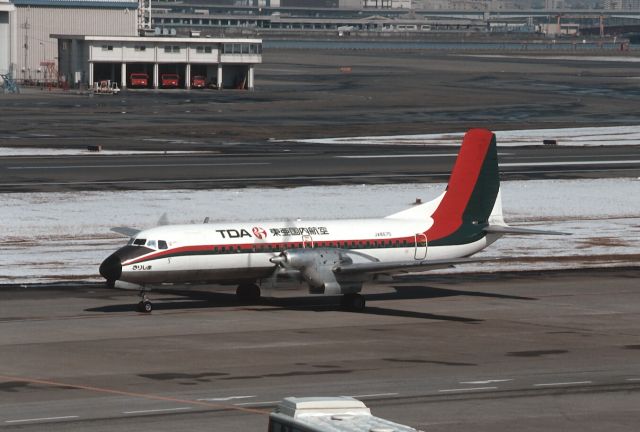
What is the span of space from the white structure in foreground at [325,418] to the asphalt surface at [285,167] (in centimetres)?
6273

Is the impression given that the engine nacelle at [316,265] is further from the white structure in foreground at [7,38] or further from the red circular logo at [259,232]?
the white structure in foreground at [7,38]

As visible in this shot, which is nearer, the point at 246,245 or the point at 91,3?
the point at 246,245

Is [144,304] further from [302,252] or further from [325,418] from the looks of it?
[325,418]

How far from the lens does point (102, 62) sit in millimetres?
169125

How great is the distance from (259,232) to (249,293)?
3.61 meters

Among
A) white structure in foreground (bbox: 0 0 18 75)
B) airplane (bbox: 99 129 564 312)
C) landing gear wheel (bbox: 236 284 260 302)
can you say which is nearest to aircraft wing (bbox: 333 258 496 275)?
airplane (bbox: 99 129 564 312)

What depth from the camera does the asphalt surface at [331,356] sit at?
30.1 meters

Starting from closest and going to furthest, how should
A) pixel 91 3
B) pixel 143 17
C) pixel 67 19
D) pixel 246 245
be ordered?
pixel 246 245 < pixel 91 3 < pixel 67 19 < pixel 143 17

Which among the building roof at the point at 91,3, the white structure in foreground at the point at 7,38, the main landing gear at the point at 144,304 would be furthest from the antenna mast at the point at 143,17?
the main landing gear at the point at 144,304

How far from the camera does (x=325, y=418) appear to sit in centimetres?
1678

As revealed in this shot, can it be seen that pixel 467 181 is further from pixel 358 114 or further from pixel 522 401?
pixel 358 114

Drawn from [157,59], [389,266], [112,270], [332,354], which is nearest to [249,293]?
[389,266]

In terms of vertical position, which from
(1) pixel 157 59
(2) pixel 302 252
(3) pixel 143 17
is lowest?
(2) pixel 302 252

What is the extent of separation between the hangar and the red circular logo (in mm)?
124068
